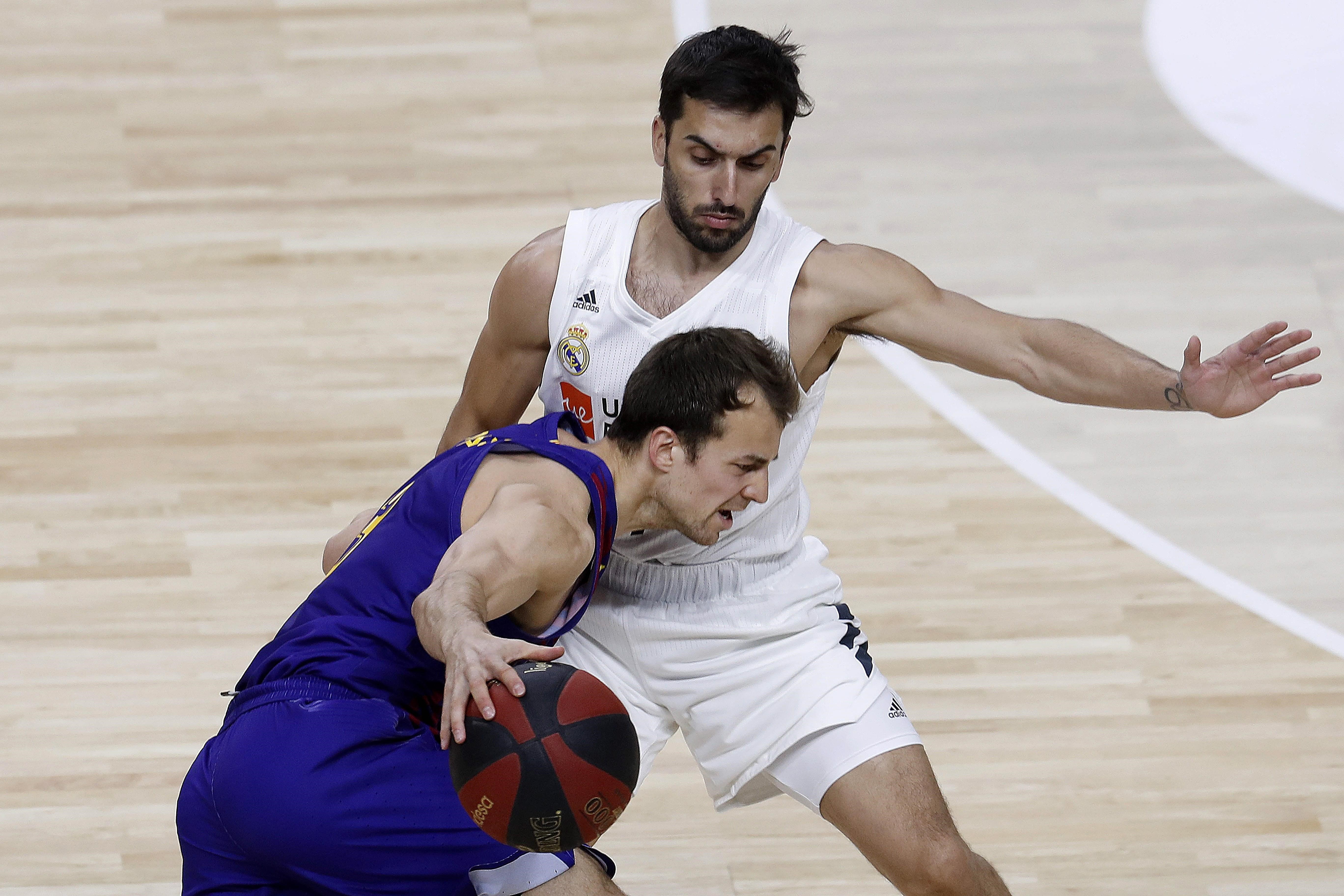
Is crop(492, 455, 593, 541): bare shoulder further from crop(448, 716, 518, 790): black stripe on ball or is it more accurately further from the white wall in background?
the white wall in background

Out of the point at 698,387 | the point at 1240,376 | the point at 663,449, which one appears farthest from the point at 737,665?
the point at 1240,376

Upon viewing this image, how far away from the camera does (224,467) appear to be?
639cm

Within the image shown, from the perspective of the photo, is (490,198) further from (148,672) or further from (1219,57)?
(1219,57)

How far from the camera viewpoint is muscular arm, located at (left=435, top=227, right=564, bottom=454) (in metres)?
4.36

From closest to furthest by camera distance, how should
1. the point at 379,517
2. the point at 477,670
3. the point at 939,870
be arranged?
the point at 477,670 → the point at 379,517 → the point at 939,870

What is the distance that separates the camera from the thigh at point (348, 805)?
3.38m

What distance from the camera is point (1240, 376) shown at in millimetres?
3938

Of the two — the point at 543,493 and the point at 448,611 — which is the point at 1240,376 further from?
the point at 448,611

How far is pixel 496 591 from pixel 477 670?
Result: 33 centimetres

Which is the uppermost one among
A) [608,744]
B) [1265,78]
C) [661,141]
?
[661,141]

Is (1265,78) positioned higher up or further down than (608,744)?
further down

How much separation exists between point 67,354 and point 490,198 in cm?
203

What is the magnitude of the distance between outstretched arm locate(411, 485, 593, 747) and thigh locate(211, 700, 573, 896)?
0.24m

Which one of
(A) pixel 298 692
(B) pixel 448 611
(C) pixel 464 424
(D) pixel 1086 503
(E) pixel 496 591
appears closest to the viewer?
(B) pixel 448 611
